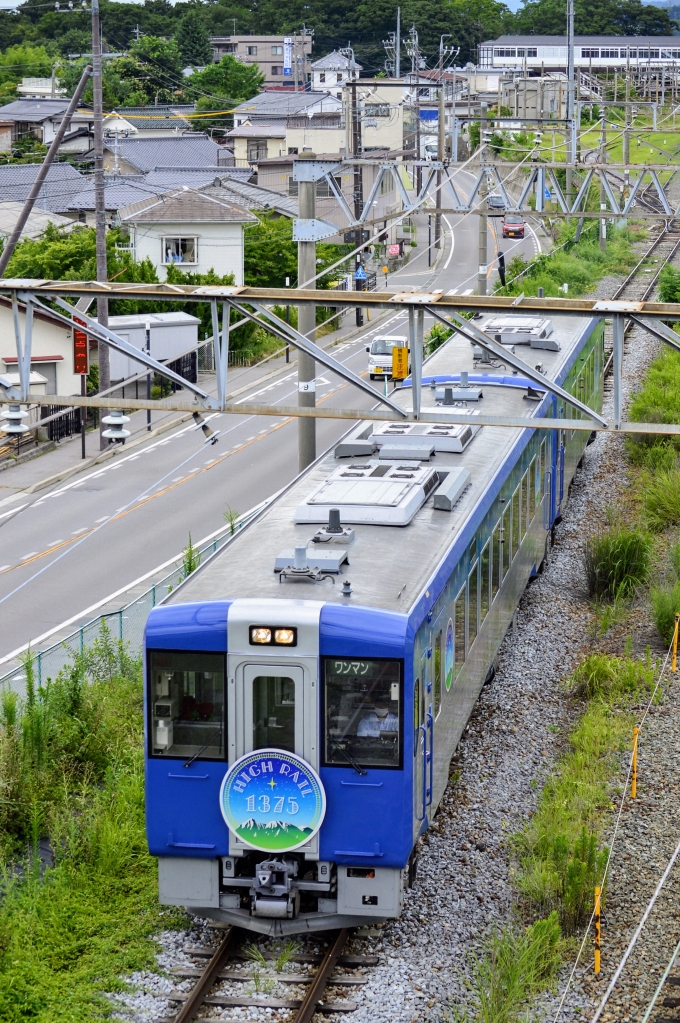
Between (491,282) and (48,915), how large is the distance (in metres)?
43.0

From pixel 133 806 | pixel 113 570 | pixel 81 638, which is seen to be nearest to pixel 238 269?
pixel 113 570

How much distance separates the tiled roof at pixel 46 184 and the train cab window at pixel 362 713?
154 feet

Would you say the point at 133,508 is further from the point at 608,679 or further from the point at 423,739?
the point at 423,739

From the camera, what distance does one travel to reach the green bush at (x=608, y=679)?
46.4ft

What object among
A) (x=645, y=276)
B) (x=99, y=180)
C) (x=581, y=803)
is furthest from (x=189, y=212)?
(x=581, y=803)

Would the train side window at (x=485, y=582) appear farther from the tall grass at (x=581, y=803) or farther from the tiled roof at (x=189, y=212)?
the tiled roof at (x=189, y=212)

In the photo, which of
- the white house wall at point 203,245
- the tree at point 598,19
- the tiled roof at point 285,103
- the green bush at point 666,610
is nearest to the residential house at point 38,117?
the tiled roof at point 285,103

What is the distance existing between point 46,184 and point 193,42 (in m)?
59.3

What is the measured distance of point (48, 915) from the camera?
31.8 feet

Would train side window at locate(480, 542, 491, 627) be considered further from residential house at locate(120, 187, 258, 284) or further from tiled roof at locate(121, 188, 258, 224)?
tiled roof at locate(121, 188, 258, 224)

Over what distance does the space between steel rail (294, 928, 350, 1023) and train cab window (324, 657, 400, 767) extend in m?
1.27

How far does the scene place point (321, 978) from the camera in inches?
351

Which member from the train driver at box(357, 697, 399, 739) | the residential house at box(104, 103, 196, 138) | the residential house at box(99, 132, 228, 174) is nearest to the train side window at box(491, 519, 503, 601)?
the train driver at box(357, 697, 399, 739)

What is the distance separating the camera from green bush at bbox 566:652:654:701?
14148mm
